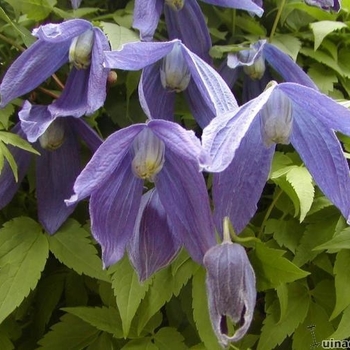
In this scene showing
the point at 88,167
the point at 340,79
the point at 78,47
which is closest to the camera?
the point at 88,167

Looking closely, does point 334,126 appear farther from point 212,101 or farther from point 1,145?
point 1,145

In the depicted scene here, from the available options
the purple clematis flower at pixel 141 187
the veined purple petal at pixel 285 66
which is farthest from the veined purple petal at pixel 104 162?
the veined purple petal at pixel 285 66

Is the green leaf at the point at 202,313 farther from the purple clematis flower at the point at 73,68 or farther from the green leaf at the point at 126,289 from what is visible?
the purple clematis flower at the point at 73,68

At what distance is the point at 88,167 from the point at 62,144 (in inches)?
6.8

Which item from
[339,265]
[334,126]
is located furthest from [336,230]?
[334,126]

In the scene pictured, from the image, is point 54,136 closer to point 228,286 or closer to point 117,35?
point 117,35

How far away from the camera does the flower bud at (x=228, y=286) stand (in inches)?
15.8

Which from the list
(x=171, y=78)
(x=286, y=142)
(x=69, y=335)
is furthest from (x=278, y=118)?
(x=69, y=335)

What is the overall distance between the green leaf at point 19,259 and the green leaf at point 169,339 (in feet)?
0.47

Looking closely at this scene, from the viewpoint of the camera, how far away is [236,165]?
0.47m

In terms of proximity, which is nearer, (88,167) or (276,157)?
(88,167)

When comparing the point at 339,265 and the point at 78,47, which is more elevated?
the point at 78,47

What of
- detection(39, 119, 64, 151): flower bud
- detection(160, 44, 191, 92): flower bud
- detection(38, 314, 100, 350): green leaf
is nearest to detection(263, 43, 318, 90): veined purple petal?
detection(160, 44, 191, 92): flower bud

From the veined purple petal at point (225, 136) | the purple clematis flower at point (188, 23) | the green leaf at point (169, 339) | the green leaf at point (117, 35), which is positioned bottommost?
the green leaf at point (169, 339)
